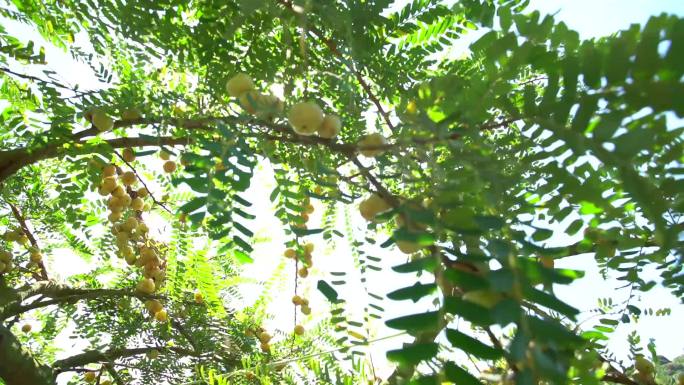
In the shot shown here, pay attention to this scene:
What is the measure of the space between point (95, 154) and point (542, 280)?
5.44 ft

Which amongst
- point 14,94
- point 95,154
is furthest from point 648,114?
point 14,94

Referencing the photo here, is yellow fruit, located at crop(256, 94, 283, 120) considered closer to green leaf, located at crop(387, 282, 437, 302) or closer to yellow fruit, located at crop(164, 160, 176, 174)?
green leaf, located at crop(387, 282, 437, 302)

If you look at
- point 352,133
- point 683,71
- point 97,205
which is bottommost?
point 683,71

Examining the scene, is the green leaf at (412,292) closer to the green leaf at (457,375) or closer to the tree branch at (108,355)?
the green leaf at (457,375)

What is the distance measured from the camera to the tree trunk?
2041 millimetres

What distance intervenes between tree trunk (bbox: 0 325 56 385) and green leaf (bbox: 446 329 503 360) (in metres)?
2.05

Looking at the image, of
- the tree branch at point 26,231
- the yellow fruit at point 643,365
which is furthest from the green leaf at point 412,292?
the tree branch at point 26,231

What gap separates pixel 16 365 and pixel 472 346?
Answer: 2.08m

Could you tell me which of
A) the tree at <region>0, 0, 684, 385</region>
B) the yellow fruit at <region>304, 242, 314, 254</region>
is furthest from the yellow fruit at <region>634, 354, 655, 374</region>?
the yellow fruit at <region>304, 242, 314, 254</region>

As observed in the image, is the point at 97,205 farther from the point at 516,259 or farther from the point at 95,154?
the point at 516,259

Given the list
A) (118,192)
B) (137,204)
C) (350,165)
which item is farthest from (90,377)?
(350,165)

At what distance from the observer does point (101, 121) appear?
62.9 inches

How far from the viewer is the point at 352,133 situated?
1.83m

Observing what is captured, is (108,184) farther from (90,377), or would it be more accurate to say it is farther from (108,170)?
(90,377)
